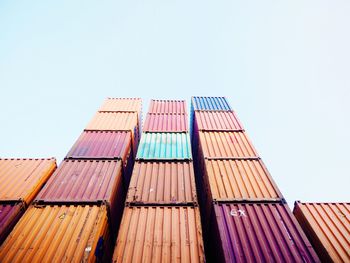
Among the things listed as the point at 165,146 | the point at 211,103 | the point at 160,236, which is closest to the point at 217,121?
the point at 211,103

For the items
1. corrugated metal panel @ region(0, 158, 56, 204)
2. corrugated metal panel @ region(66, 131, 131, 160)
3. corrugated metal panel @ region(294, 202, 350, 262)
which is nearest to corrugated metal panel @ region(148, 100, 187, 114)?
corrugated metal panel @ region(66, 131, 131, 160)

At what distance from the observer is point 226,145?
12727 millimetres

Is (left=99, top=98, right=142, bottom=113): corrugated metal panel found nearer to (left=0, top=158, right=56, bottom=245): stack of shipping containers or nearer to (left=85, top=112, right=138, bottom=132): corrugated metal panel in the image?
(left=85, top=112, right=138, bottom=132): corrugated metal panel

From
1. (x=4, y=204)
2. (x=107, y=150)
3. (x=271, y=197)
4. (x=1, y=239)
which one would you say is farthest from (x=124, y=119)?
(x=271, y=197)

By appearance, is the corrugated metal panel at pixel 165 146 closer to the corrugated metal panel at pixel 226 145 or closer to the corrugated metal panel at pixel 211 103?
the corrugated metal panel at pixel 226 145

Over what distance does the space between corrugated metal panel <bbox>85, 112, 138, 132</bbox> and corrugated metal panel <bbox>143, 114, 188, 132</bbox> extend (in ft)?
3.62

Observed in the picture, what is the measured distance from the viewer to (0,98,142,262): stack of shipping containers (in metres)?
6.61

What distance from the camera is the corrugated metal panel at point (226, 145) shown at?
39.0 feet

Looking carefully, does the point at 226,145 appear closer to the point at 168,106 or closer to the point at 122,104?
the point at 168,106

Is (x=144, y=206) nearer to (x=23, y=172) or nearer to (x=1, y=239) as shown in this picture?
(x=1, y=239)

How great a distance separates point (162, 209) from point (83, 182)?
Answer: 13.1 ft

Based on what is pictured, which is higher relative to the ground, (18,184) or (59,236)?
(18,184)

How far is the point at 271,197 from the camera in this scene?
29.5ft

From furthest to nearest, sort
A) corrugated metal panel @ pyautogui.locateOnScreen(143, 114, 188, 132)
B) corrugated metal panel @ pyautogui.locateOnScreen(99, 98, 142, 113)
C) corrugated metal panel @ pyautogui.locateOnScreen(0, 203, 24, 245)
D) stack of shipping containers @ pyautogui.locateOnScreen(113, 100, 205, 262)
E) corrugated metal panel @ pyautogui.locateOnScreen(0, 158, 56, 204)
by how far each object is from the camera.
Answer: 1. corrugated metal panel @ pyautogui.locateOnScreen(99, 98, 142, 113)
2. corrugated metal panel @ pyautogui.locateOnScreen(143, 114, 188, 132)
3. corrugated metal panel @ pyautogui.locateOnScreen(0, 158, 56, 204)
4. corrugated metal panel @ pyautogui.locateOnScreen(0, 203, 24, 245)
5. stack of shipping containers @ pyautogui.locateOnScreen(113, 100, 205, 262)
